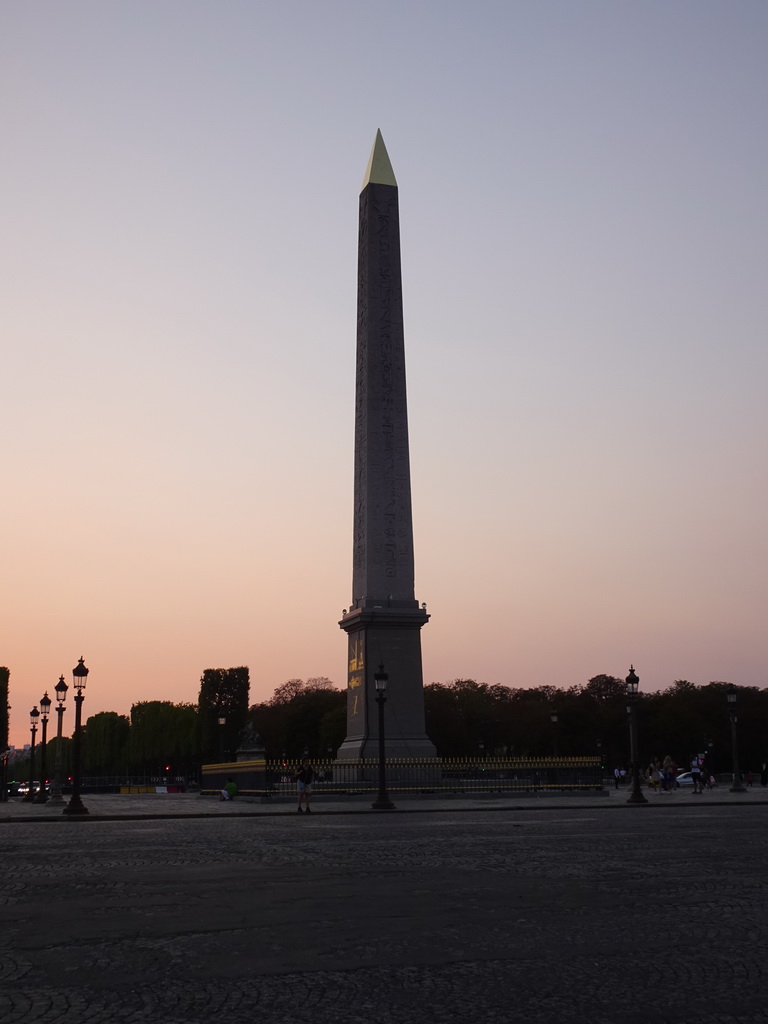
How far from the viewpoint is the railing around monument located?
3838 cm

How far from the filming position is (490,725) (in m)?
106

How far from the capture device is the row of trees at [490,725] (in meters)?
94.7

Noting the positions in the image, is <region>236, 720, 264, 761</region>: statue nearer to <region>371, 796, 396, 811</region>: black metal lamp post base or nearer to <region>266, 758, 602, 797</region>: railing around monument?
<region>266, 758, 602, 797</region>: railing around monument

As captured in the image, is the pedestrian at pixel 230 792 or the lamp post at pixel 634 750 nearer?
the lamp post at pixel 634 750

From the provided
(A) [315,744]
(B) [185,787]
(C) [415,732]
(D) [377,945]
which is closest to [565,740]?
(A) [315,744]

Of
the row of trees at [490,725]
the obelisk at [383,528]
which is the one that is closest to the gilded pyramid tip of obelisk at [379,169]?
the obelisk at [383,528]

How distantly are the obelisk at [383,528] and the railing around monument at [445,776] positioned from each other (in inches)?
39.2

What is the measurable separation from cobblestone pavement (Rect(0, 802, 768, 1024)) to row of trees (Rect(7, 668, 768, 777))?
255 ft

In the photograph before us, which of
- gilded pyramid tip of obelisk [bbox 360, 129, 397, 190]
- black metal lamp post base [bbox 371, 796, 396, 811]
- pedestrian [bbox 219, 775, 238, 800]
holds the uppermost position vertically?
gilded pyramid tip of obelisk [bbox 360, 129, 397, 190]

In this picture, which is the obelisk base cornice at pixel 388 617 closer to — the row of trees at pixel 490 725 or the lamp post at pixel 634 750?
the lamp post at pixel 634 750

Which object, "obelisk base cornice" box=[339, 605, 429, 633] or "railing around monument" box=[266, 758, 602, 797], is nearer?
"railing around monument" box=[266, 758, 602, 797]

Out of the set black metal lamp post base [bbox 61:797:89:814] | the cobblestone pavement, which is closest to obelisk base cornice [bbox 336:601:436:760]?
black metal lamp post base [bbox 61:797:89:814]

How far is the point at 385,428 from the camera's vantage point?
133 ft

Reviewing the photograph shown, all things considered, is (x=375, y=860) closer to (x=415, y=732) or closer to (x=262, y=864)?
(x=262, y=864)
